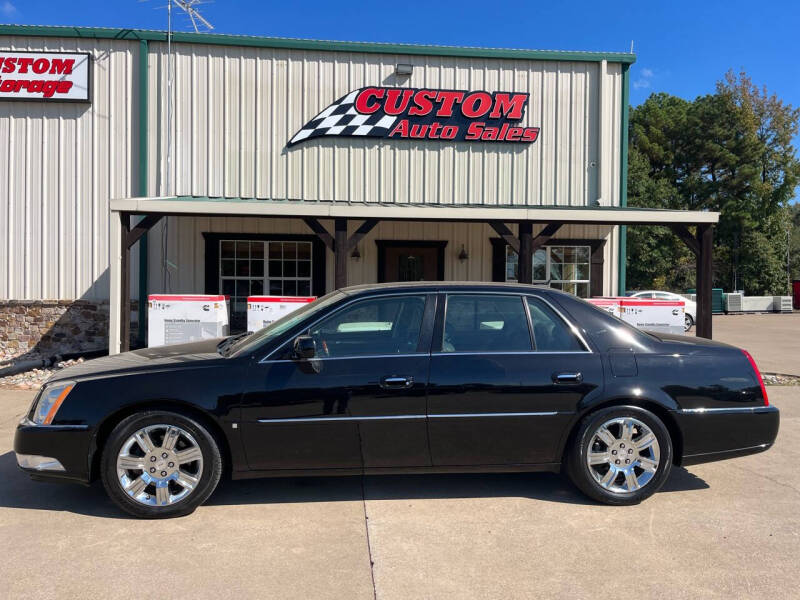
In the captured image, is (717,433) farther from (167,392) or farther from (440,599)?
(167,392)

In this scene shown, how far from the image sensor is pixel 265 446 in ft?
12.8

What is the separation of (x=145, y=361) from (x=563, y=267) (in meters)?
10.0

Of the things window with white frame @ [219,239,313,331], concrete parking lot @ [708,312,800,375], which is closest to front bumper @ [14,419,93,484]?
window with white frame @ [219,239,313,331]

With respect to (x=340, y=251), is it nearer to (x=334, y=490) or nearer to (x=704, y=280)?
(x=334, y=490)

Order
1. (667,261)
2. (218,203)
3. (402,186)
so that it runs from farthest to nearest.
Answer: (667,261) → (402,186) → (218,203)

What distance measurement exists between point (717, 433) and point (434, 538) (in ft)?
6.92

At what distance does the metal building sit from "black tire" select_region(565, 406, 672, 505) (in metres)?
6.94

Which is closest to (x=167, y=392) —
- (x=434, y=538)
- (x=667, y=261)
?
(x=434, y=538)

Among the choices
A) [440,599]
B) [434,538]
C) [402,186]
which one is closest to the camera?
[440,599]

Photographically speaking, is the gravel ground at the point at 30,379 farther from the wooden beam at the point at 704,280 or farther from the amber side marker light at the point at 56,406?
the wooden beam at the point at 704,280

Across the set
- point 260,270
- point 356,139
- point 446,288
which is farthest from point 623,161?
point 446,288

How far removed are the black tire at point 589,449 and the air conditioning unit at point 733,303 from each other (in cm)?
2789

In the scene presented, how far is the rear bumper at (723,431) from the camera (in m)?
4.16

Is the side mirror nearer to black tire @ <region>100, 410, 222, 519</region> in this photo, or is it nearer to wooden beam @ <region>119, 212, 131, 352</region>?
black tire @ <region>100, 410, 222, 519</region>
